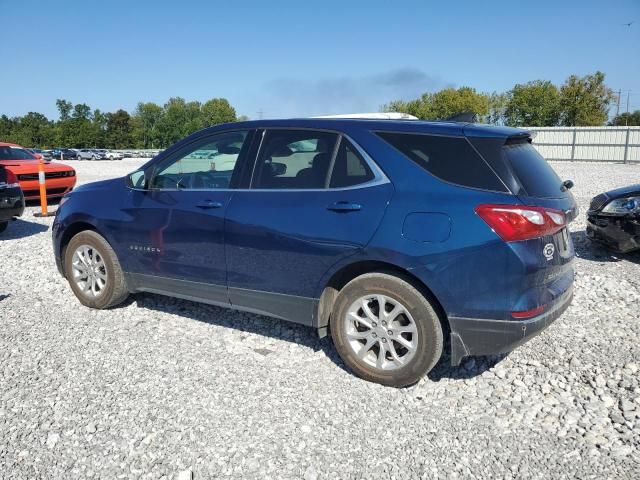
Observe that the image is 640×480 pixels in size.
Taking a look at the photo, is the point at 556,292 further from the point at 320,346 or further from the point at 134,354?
the point at 134,354

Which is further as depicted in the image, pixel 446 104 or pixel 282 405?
pixel 446 104

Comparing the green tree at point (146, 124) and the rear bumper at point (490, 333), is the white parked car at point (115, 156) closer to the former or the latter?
the green tree at point (146, 124)

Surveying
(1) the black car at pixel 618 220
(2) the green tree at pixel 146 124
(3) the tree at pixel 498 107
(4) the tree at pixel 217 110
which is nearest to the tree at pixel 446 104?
(3) the tree at pixel 498 107

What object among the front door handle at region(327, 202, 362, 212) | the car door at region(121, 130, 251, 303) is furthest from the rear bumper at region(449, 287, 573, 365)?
the car door at region(121, 130, 251, 303)

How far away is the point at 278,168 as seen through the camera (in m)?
4.09

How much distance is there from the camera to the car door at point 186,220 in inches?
168

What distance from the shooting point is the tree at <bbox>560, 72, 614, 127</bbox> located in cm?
6562

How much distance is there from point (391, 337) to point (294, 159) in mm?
1498

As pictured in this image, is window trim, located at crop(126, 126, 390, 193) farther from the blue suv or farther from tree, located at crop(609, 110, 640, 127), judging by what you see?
tree, located at crop(609, 110, 640, 127)

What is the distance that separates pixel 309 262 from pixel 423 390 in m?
1.17

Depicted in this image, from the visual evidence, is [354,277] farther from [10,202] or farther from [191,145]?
[10,202]

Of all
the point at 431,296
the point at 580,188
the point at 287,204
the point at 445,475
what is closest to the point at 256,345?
the point at 287,204

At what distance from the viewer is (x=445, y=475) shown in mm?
2762

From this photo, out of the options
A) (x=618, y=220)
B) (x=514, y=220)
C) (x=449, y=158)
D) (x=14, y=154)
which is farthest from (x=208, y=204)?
(x=14, y=154)
